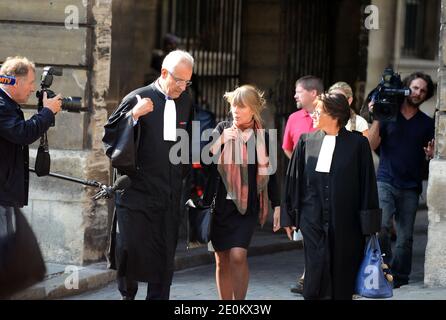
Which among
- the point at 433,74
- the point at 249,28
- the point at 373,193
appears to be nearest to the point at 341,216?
the point at 373,193

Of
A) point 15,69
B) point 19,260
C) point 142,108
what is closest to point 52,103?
point 15,69

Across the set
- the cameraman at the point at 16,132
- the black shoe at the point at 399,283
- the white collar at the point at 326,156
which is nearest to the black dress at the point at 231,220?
the white collar at the point at 326,156

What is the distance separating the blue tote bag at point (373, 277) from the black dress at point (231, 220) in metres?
0.98

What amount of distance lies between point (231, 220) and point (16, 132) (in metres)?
1.63

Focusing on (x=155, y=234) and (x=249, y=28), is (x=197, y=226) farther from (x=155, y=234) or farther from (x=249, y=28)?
(x=249, y=28)

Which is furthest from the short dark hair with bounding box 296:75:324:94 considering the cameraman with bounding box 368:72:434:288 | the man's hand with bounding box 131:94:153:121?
the man's hand with bounding box 131:94:153:121

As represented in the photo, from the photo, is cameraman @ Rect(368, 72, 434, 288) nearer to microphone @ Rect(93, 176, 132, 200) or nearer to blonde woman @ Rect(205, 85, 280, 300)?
blonde woman @ Rect(205, 85, 280, 300)

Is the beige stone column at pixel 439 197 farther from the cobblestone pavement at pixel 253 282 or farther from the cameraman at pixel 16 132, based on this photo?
the cameraman at pixel 16 132

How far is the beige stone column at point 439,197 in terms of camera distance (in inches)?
415

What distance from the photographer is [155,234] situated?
877 centimetres

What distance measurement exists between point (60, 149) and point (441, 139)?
10.5 feet

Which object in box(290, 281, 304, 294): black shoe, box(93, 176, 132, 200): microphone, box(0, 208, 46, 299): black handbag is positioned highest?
box(93, 176, 132, 200): microphone

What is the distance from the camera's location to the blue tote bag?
27.6 feet

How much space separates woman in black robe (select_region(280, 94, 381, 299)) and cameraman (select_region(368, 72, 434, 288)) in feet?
7.40
